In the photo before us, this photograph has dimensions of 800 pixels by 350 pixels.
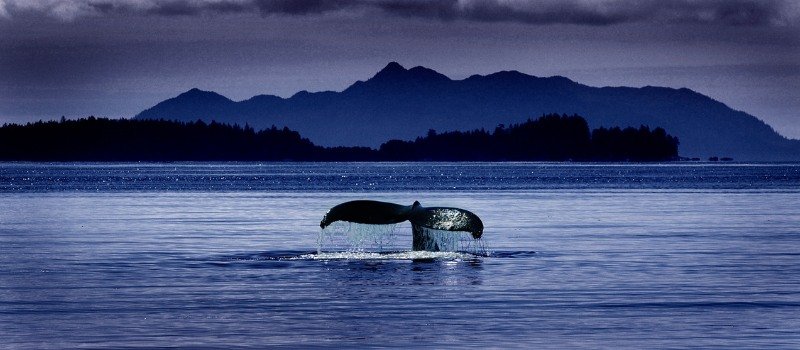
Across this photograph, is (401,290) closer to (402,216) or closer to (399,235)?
(402,216)

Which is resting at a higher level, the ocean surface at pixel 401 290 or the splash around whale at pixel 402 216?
the splash around whale at pixel 402 216

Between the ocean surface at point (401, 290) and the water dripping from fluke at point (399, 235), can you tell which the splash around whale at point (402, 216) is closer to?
the water dripping from fluke at point (399, 235)

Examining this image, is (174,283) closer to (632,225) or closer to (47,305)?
(47,305)

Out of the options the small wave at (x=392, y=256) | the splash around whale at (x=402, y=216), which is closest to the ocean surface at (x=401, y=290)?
the small wave at (x=392, y=256)

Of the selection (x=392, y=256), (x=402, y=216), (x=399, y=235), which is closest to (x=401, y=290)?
(x=402, y=216)

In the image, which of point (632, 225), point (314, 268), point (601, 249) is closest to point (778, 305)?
point (314, 268)

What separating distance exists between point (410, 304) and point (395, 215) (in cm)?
498

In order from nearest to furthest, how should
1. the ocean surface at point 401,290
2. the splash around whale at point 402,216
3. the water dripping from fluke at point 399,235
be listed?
1. the ocean surface at point 401,290
2. the splash around whale at point 402,216
3. the water dripping from fluke at point 399,235

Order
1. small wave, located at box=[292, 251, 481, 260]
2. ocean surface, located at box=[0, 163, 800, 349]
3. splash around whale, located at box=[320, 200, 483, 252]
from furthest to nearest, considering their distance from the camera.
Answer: small wave, located at box=[292, 251, 481, 260] → splash around whale, located at box=[320, 200, 483, 252] → ocean surface, located at box=[0, 163, 800, 349]

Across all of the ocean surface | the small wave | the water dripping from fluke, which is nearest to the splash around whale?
the water dripping from fluke

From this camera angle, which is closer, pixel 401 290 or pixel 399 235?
pixel 401 290

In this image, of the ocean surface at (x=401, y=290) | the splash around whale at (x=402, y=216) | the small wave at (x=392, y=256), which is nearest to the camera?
the ocean surface at (x=401, y=290)

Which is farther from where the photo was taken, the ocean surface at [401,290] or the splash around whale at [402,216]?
the splash around whale at [402,216]

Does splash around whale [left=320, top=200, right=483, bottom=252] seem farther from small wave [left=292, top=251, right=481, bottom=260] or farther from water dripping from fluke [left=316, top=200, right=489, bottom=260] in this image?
small wave [left=292, top=251, right=481, bottom=260]
